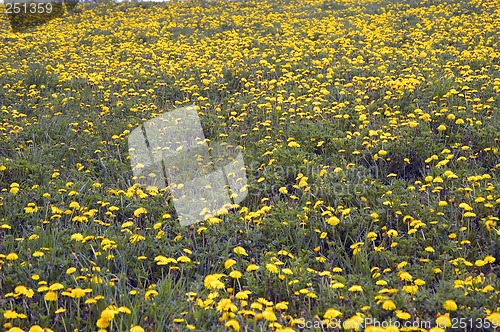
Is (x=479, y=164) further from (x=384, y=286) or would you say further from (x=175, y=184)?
(x=175, y=184)

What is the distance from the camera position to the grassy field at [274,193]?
3.30m

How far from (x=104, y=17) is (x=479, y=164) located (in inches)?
556

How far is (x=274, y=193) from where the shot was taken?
5086mm

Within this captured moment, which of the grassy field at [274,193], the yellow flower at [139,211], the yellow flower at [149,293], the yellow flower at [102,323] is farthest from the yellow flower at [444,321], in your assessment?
the yellow flower at [139,211]

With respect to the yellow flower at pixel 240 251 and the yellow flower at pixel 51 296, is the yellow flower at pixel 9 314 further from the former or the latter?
the yellow flower at pixel 240 251

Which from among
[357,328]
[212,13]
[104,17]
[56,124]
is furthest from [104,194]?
[104,17]

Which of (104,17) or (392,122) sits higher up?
(104,17)

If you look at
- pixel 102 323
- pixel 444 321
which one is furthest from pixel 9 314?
pixel 444 321

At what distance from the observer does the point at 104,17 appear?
16.6m

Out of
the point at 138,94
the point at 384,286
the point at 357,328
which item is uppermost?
the point at 138,94

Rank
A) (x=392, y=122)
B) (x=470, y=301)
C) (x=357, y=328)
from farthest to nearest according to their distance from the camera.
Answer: (x=392, y=122)
(x=470, y=301)
(x=357, y=328)

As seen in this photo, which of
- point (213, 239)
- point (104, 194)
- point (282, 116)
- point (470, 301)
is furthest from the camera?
point (282, 116)

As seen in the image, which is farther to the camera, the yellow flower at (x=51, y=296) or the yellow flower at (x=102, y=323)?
the yellow flower at (x=51, y=296)

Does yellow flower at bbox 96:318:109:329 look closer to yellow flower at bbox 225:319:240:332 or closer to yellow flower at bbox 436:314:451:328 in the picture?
yellow flower at bbox 225:319:240:332
